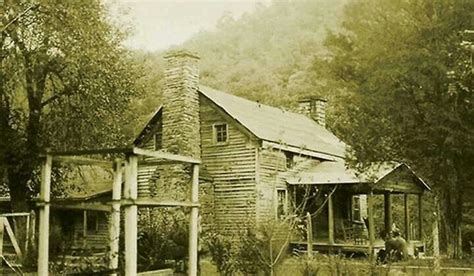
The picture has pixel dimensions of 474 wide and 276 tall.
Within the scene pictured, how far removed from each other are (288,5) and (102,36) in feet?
228

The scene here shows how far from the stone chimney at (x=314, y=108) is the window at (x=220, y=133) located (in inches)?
442

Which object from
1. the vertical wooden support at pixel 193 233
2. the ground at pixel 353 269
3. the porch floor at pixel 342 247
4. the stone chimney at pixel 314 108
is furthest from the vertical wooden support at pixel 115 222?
the stone chimney at pixel 314 108

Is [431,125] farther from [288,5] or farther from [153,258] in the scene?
[288,5]

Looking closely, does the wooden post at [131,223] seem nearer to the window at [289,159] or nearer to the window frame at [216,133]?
the window frame at [216,133]

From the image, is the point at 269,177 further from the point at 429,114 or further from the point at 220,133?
the point at 429,114

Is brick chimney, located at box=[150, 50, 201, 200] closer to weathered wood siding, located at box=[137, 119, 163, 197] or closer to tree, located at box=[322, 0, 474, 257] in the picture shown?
weathered wood siding, located at box=[137, 119, 163, 197]

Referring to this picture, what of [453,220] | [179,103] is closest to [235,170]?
[179,103]

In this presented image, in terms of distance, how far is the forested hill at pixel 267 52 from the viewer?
60.4 m

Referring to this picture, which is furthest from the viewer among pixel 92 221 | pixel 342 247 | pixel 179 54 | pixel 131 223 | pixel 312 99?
pixel 312 99

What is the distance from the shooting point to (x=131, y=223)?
34.8ft

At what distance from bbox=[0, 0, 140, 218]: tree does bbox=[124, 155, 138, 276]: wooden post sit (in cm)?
1079

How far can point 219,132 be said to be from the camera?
2906 centimetres

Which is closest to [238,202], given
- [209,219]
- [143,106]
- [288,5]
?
[209,219]

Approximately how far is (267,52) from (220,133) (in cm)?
4725
